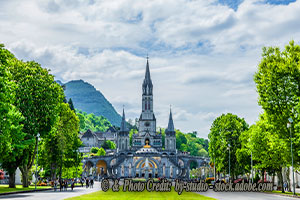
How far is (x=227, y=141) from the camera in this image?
264 ft

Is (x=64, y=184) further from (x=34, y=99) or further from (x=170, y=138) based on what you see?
(x=170, y=138)

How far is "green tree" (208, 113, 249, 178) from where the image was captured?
79438 mm

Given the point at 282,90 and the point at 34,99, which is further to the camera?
the point at 34,99

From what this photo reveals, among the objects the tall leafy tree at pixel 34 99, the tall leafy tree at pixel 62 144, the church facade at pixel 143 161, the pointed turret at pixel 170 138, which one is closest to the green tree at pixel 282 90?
the tall leafy tree at pixel 34 99

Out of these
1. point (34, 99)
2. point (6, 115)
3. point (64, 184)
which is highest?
point (34, 99)

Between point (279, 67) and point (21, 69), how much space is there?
1200 inches

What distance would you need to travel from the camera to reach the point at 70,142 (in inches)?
2721

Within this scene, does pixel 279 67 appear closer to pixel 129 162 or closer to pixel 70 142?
pixel 70 142

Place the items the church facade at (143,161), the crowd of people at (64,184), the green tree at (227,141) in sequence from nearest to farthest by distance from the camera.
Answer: the crowd of people at (64,184)
the green tree at (227,141)
the church facade at (143,161)

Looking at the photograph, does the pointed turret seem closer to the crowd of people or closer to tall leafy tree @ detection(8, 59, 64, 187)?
the crowd of people

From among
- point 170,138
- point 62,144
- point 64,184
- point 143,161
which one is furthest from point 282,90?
point 170,138

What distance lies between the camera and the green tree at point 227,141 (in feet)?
261

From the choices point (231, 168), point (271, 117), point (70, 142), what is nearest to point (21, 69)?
point (70, 142)

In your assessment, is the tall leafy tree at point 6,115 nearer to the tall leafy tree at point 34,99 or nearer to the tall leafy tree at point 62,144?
the tall leafy tree at point 34,99
